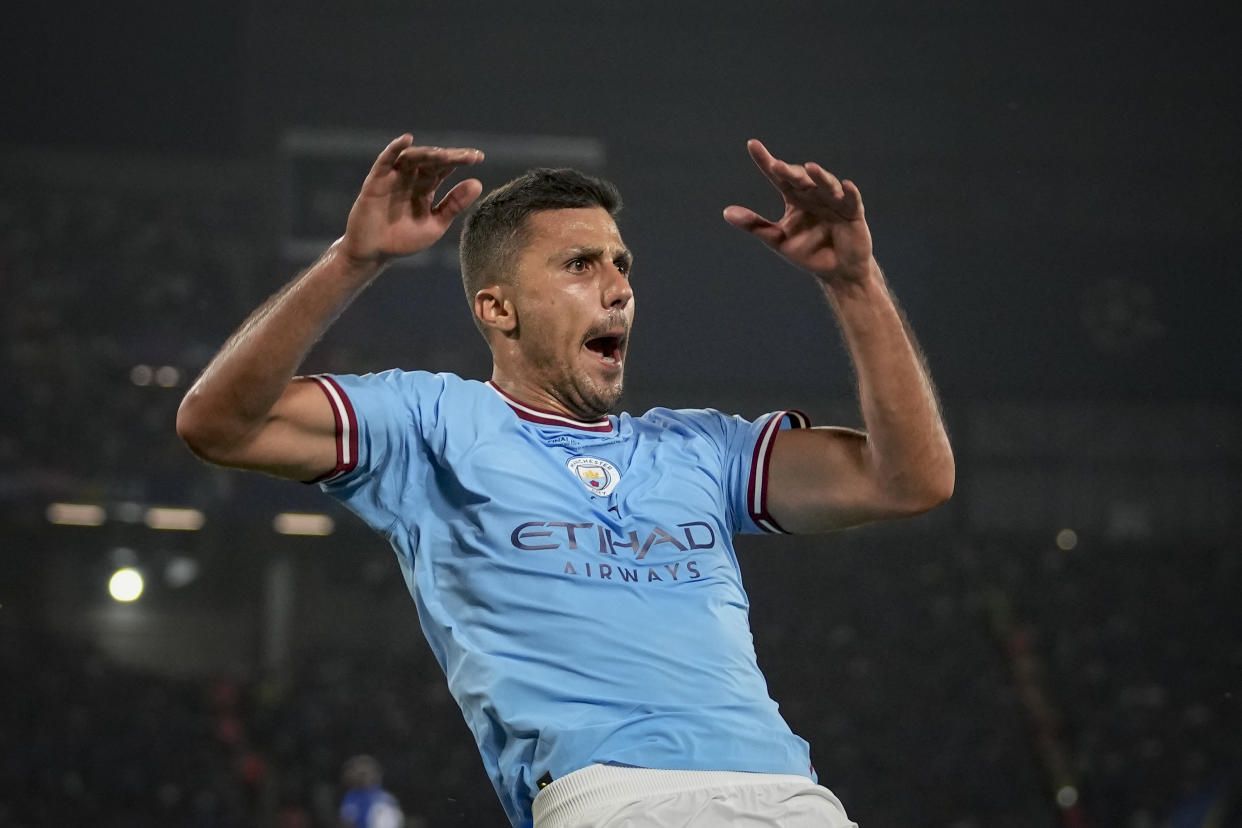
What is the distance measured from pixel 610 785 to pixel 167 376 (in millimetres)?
7344

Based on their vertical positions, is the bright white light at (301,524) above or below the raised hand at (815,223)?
below

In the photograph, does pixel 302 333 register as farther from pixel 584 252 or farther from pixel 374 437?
pixel 584 252

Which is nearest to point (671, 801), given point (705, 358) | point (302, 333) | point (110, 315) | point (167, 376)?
point (302, 333)

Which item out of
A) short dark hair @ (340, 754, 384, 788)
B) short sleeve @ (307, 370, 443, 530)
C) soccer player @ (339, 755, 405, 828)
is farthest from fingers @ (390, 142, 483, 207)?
short dark hair @ (340, 754, 384, 788)

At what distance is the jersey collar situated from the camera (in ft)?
5.89

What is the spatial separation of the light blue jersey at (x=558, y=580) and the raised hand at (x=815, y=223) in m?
0.32

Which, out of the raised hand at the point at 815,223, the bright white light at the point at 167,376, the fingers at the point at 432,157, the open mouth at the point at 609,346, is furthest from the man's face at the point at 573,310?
the bright white light at the point at 167,376

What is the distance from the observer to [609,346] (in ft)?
6.14

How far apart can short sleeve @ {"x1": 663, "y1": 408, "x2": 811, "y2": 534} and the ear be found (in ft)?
0.86

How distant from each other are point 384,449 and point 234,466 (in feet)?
0.61

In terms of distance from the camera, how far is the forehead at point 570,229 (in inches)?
72.8

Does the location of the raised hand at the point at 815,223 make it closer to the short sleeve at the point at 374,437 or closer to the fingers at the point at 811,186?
the fingers at the point at 811,186

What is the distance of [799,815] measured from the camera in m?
1.46

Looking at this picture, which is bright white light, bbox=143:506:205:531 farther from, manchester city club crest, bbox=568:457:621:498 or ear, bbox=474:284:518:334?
manchester city club crest, bbox=568:457:621:498
